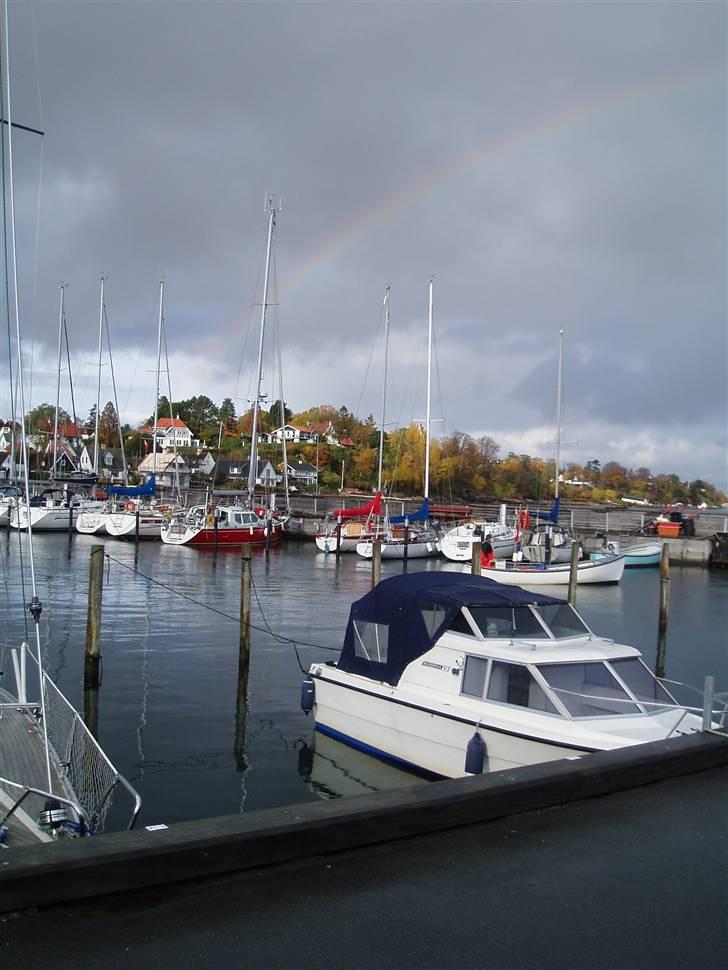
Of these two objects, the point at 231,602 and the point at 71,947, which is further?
the point at 231,602

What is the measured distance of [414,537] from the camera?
65.2 metres

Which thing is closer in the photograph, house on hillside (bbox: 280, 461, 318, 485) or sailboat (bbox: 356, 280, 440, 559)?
sailboat (bbox: 356, 280, 440, 559)

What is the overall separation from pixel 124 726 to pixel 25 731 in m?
6.21

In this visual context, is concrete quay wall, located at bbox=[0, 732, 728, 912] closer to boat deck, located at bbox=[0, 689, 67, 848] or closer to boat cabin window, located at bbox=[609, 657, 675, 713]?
boat deck, located at bbox=[0, 689, 67, 848]

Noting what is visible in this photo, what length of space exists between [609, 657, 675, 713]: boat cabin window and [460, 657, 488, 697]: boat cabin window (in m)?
2.18

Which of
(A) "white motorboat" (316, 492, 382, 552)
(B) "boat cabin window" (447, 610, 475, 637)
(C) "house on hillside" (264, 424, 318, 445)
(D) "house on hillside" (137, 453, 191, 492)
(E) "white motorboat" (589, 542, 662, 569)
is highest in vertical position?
(C) "house on hillside" (264, 424, 318, 445)

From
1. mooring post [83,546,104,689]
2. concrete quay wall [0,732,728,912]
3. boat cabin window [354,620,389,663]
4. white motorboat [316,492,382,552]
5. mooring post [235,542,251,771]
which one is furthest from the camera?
white motorboat [316,492,382,552]

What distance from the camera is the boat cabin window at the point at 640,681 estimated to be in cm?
1416

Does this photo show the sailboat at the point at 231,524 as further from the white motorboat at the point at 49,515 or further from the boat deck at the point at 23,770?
the boat deck at the point at 23,770

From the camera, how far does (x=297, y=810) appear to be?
658cm

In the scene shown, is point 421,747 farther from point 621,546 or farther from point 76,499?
point 76,499

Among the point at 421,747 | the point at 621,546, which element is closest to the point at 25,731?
the point at 421,747

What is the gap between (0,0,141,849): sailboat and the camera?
340 inches

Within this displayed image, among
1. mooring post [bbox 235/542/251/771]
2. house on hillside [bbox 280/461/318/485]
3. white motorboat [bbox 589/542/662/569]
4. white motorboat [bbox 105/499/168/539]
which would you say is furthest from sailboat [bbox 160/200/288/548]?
house on hillside [bbox 280/461/318/485]
